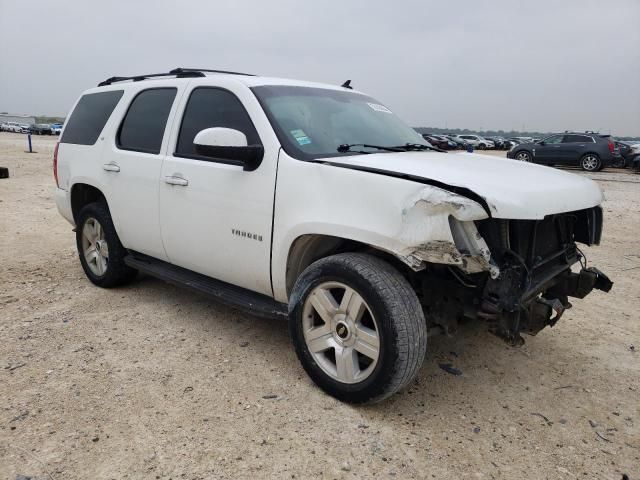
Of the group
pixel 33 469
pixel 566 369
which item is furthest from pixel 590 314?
pixel 33 469

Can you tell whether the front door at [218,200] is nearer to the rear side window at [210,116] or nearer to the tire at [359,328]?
the rear side window at [210,116]

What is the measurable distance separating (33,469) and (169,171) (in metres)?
2.09

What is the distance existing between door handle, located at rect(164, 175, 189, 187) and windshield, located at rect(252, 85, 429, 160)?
80 cm

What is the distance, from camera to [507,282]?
2.59 metres

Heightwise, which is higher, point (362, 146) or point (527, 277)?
point (362, 146)

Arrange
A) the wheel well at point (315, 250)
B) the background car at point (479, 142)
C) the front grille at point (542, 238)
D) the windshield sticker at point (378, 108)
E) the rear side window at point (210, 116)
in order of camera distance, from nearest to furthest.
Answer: the front grille at point (542, 238) < the wheel well at point (315, 250) < the rear side window at point (210, 116) < the windshield sticker at point (378, 108) < the background car at point (479, 142)

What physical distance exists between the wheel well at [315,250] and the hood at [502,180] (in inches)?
19.2

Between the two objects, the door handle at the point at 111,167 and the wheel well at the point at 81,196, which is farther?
the wheel well at the point at 81,196

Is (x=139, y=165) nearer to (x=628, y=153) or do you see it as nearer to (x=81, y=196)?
(x=81, y=196)

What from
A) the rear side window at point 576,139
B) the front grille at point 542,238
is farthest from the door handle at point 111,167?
the rear side window at point 576,139

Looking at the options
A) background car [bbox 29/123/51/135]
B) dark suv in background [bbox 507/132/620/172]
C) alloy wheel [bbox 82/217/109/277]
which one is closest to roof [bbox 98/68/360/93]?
alloy wheel [bbox 82/217/109/277]

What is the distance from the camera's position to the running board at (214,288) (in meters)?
3.20

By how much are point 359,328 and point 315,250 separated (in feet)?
2.11

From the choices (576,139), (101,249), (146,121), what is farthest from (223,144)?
(576,139)
